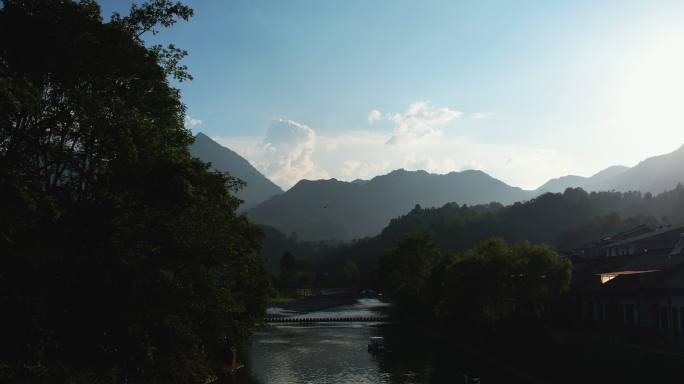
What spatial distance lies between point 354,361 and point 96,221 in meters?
49.3

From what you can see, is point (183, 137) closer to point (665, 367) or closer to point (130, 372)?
point (130, 372)

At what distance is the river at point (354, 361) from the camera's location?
59688 mm

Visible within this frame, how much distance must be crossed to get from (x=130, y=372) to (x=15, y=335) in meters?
5.40

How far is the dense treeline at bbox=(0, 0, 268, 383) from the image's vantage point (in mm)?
26516

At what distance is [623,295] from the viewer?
2416 inches

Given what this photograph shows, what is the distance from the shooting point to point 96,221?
91.1 ft

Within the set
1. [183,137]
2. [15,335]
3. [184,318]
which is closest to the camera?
[15,335]

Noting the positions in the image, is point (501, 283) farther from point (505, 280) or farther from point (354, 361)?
point (354, 361)

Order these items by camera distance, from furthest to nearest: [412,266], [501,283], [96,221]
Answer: [412,266]
[501,283]
[96,221]

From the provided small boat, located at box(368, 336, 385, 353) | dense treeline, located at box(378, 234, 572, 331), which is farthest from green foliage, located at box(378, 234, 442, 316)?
small boat, located at box(368, 336, 385, 353)

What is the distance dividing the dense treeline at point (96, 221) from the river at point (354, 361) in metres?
31.1

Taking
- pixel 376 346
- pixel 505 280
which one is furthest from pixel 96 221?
pixel 376 346

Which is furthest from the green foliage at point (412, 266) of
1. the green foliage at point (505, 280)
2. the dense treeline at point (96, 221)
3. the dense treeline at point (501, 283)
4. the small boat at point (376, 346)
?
the dense treeline at point (96, 221)

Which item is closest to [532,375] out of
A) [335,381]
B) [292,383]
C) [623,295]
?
[623,295]
